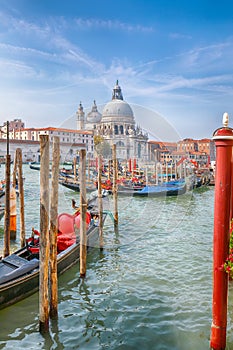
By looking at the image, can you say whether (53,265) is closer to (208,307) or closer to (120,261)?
(208,307)

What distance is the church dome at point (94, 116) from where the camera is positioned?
3803mm

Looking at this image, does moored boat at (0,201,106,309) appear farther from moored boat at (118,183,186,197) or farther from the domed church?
moored boat at (118,183,186,197)

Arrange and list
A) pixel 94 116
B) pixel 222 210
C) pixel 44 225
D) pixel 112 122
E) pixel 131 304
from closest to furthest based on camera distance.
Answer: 1. pixel 222 210
2. pixel 44 225
3. pixel 131 304
4. pixel 94 116
5. pixel 112 122

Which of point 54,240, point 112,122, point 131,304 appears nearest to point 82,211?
point 54,240

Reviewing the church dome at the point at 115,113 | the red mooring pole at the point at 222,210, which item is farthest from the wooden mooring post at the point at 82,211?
the red mooring pole at the point at 222,210

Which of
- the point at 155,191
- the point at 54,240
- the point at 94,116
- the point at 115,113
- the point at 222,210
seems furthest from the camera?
the point at 155,191

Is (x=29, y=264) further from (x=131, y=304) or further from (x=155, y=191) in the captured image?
(x=155, y=191)

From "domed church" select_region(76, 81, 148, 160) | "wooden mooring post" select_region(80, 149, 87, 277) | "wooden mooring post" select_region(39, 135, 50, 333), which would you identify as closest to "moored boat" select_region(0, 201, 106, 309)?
"wooden mooring post" select_region(80, 149, 87, 277)

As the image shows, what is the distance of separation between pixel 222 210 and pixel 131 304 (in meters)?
1.71

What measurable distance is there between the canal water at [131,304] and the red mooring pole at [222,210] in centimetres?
68

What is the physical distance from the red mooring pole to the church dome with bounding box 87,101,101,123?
6.90ft

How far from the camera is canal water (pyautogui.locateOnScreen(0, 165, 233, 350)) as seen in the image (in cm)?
260

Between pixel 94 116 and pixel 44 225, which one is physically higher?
pixel 94 116

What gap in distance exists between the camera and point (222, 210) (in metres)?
1.91
